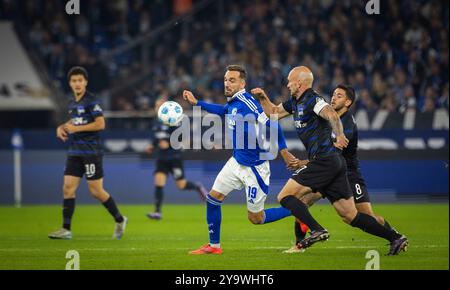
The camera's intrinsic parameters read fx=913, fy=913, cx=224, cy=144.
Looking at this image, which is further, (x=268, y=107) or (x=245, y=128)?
(x=268, y=107)

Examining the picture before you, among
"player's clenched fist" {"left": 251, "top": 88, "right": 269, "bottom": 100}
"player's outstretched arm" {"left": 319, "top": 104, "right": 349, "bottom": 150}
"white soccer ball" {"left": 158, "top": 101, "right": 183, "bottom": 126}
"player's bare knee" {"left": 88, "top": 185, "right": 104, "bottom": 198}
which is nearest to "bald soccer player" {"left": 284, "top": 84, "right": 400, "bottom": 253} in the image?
"player's clenched fist" {"left": 251, "top": 88, "right": 269, "bottom": 100}

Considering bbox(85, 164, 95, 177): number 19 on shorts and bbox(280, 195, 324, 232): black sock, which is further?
bbox(85, 164, 95, 177): number 19 on shorts

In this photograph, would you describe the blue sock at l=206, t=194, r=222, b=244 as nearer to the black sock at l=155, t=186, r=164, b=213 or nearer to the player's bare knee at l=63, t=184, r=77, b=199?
the player's bare knee at l=63, t=184, r=77, b=199

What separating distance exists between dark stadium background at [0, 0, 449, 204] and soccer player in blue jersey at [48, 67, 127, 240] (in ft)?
24.2

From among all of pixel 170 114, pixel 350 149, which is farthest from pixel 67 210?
pixel 350 149

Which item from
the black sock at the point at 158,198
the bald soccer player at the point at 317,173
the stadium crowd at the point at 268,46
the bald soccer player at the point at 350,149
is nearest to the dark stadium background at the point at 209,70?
the stadium crowd at the point at 268,46

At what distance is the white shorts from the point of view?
11.6 m

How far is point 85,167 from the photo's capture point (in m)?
13.7

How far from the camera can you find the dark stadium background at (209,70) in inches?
857

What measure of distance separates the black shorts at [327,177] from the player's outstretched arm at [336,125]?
0.42 m

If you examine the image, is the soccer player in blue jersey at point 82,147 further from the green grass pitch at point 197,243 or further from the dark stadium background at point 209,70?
the dark stadium background at point 209,70

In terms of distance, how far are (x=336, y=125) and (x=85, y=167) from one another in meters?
4.52

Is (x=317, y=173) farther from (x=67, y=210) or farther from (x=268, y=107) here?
(x=67, y=210)
